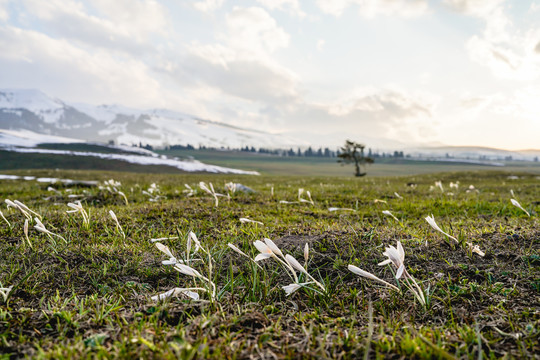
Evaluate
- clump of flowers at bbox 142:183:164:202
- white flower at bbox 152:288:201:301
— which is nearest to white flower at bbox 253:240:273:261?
white flower at bbox 152:288:201:301

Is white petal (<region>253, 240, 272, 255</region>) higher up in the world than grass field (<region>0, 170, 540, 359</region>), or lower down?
higher up

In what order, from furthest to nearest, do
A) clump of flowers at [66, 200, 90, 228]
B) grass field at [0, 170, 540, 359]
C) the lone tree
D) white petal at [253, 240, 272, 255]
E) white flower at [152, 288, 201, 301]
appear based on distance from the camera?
the lone tree < clump of flowers at [66, 200, 90, 228] < white flower at [152, 288, 201, 301] < white petal at [253, 240, 272, 255] < grass field at [0, 170, 540, 359]

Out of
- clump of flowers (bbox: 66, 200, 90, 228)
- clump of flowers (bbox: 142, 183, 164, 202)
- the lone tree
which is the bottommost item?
clump of flowers (bbox: 142, 183, 164, 202)

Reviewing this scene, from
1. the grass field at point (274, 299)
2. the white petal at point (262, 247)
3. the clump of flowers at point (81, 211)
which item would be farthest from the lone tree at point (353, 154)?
the white petal at point (262, 247)

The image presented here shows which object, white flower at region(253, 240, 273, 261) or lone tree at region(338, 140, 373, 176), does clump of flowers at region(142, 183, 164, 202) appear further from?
lone tree at region(338, 140, 373, 176)

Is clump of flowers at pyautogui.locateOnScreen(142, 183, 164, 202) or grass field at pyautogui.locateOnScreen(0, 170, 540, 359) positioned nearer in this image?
grass field at pyautogui.locateOnScreen(0, 170, 540, 359)

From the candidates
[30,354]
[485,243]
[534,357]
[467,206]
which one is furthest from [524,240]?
[30,354]

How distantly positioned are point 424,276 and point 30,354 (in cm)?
296

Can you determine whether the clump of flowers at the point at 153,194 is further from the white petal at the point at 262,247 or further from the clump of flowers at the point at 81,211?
the white petal at the point at 262,247

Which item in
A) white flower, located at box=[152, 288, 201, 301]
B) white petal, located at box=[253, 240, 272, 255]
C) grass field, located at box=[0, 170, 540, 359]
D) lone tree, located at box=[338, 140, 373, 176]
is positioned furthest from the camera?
lone tree, located at box=[338, 140, 373, 176]

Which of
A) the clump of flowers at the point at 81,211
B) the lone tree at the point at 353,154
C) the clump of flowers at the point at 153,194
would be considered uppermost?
the lone tree at the point at 353,154

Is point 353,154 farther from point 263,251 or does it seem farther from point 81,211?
point 263,251

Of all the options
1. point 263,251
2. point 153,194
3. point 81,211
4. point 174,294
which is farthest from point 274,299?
point 153,194

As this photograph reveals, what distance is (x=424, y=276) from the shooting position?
2.75 m
